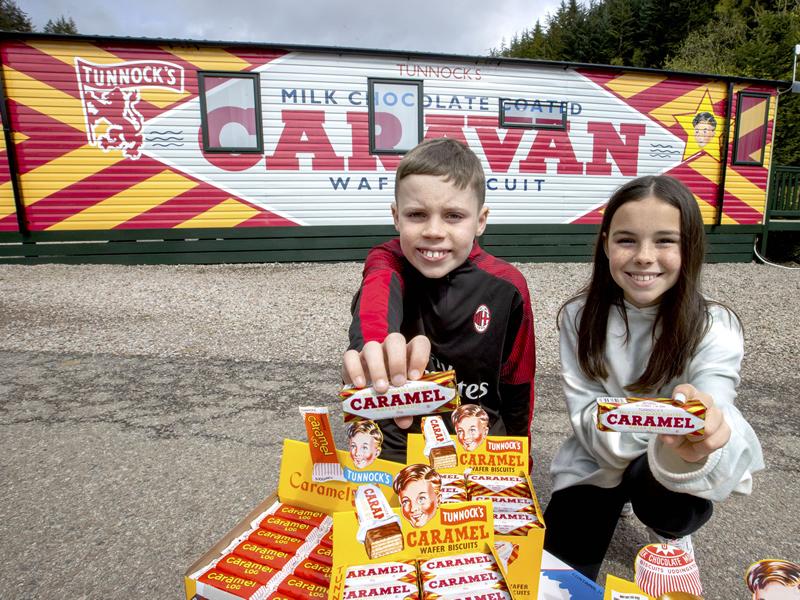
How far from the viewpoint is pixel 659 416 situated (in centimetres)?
104

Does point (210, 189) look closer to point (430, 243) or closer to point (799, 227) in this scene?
point (430, 243)

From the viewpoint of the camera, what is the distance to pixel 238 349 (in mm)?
4875

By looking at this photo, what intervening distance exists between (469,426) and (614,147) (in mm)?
11330

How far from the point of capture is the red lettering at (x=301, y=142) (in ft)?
31.7

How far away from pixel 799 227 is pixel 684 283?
1365 cm

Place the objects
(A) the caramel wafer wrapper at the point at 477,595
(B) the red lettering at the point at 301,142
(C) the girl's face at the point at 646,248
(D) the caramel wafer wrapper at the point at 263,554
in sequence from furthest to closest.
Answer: (B) the red lettering at the point at 301,142
(C) the girl's face at the point at 646,248
(D) the caramel wafer wrapper at the point at 263,554
(A) the caramel wafer wrapper at the point at 477,595

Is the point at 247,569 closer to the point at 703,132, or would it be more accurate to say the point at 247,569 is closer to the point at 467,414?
the point at 467,414

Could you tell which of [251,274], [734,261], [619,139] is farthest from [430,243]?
[734,261]

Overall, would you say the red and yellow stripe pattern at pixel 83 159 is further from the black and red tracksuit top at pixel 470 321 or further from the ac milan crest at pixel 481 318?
the ac milan crest at pixel 481 318

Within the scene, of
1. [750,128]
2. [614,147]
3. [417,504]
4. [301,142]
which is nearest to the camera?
[417,504]

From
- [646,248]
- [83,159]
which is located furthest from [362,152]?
[646,248]

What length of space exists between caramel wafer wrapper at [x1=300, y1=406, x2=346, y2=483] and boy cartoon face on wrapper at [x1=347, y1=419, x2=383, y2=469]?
0.08m

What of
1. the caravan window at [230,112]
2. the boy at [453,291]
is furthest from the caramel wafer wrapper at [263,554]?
the caravan window at [230,112]

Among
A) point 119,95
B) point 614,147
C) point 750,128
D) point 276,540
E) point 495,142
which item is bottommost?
point 276,540
